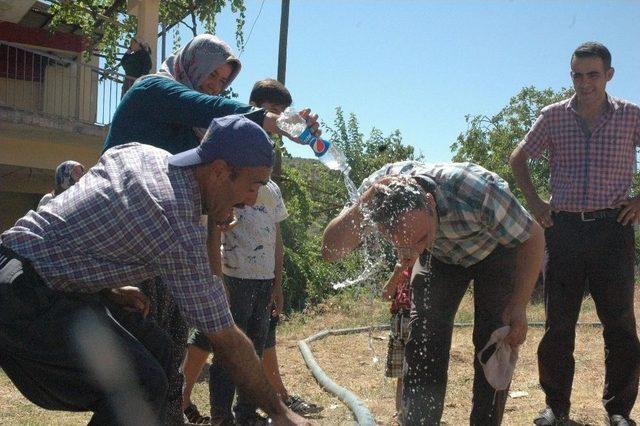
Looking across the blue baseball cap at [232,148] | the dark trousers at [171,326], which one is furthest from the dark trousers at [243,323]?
the blue baseball cap at [232,148]

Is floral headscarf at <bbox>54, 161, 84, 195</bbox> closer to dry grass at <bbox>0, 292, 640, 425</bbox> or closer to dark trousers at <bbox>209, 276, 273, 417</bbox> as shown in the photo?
dry grass at <bbox>0, 292, 640, 425</bbox>

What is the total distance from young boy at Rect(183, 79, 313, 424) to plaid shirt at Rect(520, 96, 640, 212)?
70.1 inches

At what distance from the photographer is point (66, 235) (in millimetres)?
2545

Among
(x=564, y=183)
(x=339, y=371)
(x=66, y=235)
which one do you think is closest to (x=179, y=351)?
(x=66, y=235)

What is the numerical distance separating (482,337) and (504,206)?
2.55 feet

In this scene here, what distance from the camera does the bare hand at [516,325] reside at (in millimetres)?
3740

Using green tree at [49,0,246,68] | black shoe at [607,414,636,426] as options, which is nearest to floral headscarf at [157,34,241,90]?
black shoe at [607,414,636,426]

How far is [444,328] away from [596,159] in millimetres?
1607

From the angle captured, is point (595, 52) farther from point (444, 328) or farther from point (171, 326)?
point (171, 326)

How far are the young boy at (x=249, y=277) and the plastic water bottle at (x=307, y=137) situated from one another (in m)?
0.75

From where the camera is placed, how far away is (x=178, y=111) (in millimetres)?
3305

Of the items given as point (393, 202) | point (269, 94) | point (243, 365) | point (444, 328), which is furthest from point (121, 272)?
point (269, 94)

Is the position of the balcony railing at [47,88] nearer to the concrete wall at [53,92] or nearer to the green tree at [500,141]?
the concrete wall at [53,92]

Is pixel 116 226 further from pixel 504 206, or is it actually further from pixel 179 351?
pixel 504 206
